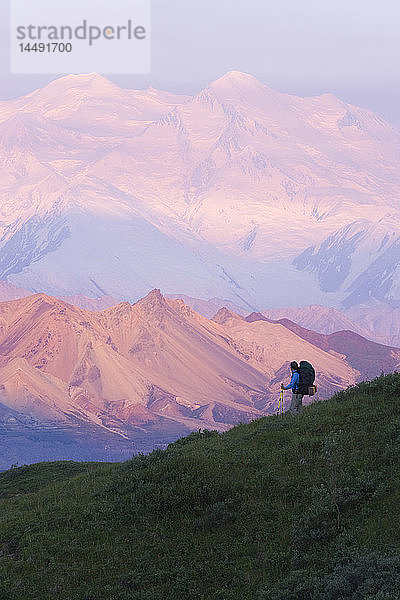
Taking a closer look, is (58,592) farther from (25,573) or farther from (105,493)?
(105,493)

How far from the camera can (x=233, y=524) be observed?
17797mm

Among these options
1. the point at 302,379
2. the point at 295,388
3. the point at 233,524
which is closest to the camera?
the point at 233,524

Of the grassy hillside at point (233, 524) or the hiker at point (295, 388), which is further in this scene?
the hiker at point (295, 388)

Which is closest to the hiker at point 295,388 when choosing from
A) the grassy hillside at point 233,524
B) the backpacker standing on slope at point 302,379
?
the backpacker standing on slope at point 302,379

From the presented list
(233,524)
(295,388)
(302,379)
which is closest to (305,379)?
(302,379)

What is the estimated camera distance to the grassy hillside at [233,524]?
15617 mm

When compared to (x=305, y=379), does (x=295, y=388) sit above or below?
below

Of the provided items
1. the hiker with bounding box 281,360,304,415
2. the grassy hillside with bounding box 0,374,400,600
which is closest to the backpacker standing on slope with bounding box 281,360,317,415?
the hiker with bounding box 281,360,304,415

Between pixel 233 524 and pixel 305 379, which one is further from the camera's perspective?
pixel 305 379

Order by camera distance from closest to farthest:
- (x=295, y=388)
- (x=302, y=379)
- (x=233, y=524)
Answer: (x=233, y=524)
(x=302, y=379)
(x=295, y=388)

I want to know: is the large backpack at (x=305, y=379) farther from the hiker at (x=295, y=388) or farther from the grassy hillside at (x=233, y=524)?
the grassy hillside at (x=233, y=524)

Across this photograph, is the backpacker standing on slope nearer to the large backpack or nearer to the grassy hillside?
the large backpack

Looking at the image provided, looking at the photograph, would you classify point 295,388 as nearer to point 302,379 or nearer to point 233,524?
point 302,379

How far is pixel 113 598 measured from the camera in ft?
51.3
